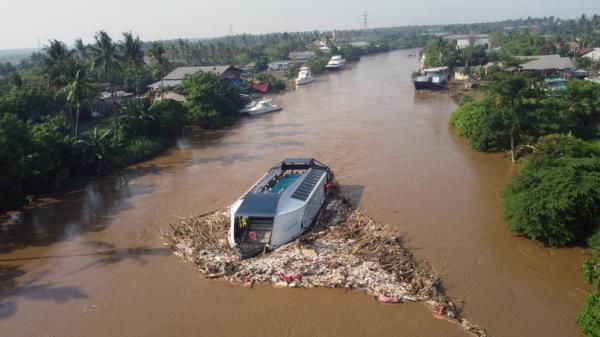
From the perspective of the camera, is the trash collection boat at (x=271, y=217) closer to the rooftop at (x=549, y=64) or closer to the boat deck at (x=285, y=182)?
the boat deck at (x=285, y=182)

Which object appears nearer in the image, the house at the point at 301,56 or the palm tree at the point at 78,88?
the palm tree at the point at 78,88

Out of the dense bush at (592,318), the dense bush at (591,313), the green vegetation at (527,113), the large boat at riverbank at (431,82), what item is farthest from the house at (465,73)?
the dense bush at (592,318)

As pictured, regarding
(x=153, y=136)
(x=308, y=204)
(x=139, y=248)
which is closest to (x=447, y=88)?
(x=153, y=136)

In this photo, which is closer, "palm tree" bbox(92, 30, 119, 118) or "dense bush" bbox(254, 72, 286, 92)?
"palm tree" bbox(92, 30, 119, 118)

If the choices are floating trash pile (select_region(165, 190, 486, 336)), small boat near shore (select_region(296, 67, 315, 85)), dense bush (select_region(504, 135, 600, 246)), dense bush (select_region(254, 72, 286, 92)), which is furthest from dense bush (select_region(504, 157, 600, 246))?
small boat near shore (select_region(296, 67, 315, 85))

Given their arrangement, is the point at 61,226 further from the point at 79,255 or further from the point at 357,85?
the point at 357,85

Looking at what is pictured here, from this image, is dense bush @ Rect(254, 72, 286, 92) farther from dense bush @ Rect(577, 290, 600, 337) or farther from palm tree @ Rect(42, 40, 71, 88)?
dense bush @ Rect(577, 290, 600, 337)

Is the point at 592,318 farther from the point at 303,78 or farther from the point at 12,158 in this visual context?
the point at 303,78

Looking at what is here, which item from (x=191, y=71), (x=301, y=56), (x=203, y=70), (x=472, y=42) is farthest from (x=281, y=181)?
(x=472, y=42)
